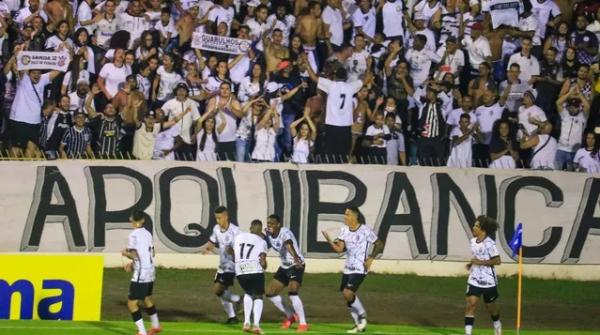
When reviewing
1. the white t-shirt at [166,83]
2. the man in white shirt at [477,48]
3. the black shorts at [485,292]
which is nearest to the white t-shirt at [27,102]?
the white t-shirt at [166,83]

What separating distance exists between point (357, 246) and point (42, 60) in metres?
8.56

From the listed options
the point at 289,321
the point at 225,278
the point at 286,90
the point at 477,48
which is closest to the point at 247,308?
the point at 225,278

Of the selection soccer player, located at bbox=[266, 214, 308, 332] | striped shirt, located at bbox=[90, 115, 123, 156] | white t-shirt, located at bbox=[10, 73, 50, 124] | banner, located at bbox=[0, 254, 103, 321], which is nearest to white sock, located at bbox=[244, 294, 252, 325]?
soccer player, located at bbox=[266, 214, 308, 332]

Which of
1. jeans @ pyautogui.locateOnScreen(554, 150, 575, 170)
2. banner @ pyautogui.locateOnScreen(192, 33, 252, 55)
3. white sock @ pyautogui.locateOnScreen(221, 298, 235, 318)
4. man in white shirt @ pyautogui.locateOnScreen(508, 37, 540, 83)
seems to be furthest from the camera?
man in white shirt @ pyautogui.locateOnScreen(508, 37, 540, 83)

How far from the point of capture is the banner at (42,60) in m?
27.7

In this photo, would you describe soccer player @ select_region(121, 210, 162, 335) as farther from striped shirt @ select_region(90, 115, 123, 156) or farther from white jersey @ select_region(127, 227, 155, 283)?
striped shirt @ select_region(90, 115, 123, 156)

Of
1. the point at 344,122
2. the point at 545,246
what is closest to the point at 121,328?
Result: the point at 344,122

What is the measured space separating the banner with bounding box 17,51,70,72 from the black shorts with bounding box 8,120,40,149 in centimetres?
113

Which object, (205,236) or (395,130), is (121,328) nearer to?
(205,236)

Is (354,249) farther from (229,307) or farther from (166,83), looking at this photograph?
(166,83)

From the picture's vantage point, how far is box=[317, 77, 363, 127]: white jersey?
2831cm

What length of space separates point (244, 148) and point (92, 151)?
3.05 metres

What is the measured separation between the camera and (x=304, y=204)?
28.4 m

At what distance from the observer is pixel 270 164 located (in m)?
28.3
